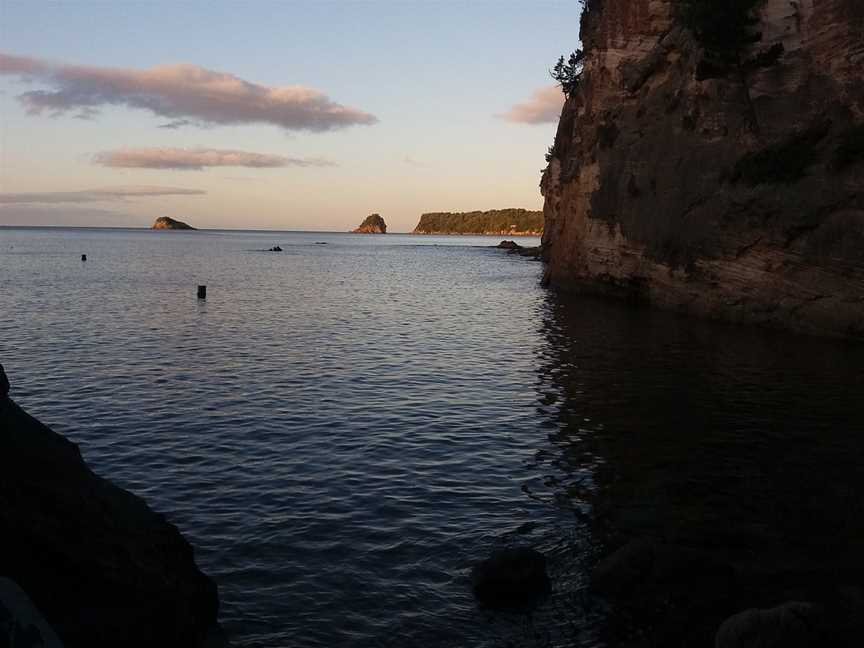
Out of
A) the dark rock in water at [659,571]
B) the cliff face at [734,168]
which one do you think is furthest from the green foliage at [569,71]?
the dark rock in water at [659,571]

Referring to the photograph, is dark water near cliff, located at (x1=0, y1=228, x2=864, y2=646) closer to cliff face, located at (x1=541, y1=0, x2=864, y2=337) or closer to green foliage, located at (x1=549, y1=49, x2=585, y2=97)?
cliff face, located at (x1=541, y1=0, x2=864, y2=337)

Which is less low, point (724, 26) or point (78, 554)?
point (724, 26)

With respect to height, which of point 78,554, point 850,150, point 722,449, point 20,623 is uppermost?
point 850,150

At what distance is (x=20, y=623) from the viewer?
7152 mm

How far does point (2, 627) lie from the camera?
7.00 m

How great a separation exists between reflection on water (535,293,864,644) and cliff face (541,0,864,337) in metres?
4.81

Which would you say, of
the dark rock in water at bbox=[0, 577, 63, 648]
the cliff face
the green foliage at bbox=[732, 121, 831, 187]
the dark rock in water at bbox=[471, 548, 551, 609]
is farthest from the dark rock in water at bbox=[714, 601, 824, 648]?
the green foliage at bbox=[732, 121, 831, 187]

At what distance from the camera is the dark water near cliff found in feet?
41.9

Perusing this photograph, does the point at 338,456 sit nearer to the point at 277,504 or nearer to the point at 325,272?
the point at 277,504

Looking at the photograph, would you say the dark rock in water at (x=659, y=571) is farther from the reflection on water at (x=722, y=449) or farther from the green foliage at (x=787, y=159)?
the green foliage at (x=787, y=159)

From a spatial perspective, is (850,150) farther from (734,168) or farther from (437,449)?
(437,449)

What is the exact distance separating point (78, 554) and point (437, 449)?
1229cm

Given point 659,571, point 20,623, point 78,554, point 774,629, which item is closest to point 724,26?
point 659,571

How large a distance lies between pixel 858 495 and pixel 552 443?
780cm
